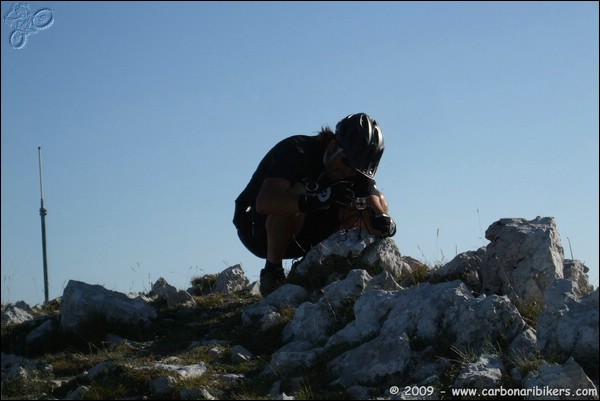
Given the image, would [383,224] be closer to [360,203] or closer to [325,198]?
[360,203]

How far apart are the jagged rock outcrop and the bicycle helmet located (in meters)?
0.74

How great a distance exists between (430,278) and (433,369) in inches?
91.1

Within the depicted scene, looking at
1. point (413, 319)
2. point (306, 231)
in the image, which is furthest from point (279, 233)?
point (413, 319)

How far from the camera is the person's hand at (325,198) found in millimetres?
9883

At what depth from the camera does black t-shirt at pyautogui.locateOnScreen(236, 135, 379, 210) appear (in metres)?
10.3

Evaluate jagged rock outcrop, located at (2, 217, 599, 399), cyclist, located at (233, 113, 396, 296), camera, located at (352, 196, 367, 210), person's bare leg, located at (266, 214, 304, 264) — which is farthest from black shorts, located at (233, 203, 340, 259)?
jagged rock outcrop, located at (2, 217, 599, 399)

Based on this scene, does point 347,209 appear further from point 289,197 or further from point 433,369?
point 433,369

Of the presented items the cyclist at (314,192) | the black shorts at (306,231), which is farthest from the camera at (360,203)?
the black shorts at (306,231)

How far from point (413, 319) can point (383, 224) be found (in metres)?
2.36

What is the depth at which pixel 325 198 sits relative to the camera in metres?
9.88

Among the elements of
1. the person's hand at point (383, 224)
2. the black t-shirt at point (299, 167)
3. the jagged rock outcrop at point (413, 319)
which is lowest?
the jagged rock outcrop at point (413, 319)

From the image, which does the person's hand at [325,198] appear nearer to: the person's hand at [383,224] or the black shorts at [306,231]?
the person's hand at [383,224]

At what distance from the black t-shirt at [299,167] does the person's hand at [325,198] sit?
1.21ft

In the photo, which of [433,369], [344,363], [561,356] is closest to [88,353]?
[344,363]
